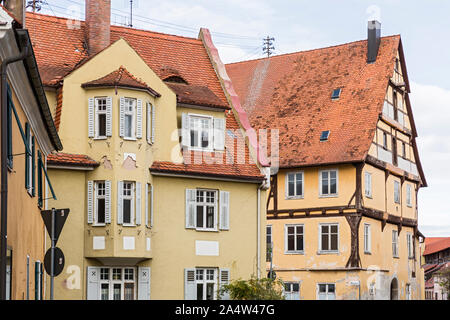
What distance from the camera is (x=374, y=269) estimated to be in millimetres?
43406

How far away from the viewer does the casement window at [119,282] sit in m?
28.6

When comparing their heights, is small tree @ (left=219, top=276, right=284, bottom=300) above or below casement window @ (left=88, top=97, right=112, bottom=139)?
below

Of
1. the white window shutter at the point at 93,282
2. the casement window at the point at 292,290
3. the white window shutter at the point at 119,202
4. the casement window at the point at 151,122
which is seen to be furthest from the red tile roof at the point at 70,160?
the casement window at the point at 292,290

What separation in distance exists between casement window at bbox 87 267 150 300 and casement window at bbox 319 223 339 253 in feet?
51.3

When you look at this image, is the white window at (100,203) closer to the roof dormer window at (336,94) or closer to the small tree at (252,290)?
the small tree at (252,290)

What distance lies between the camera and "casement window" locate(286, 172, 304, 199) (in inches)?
1767

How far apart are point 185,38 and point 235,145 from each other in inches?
229

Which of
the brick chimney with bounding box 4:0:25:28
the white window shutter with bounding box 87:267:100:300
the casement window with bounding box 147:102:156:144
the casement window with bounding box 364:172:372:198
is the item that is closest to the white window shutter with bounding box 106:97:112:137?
the casement window with bounding box 147:102:156:144

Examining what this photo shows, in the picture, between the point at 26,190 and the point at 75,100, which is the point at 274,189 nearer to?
the point at 75,100

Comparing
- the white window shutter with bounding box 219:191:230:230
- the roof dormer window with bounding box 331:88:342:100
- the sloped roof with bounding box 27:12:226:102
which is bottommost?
the white window shutter with bounding box 219:191:230:230

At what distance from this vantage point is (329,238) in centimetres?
4322

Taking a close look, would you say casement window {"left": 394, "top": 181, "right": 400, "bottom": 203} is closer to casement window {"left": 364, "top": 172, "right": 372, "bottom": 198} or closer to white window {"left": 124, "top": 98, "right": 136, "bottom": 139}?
casement window {"left": 364, "top": 172, "right": 372, "bottom": 198}
